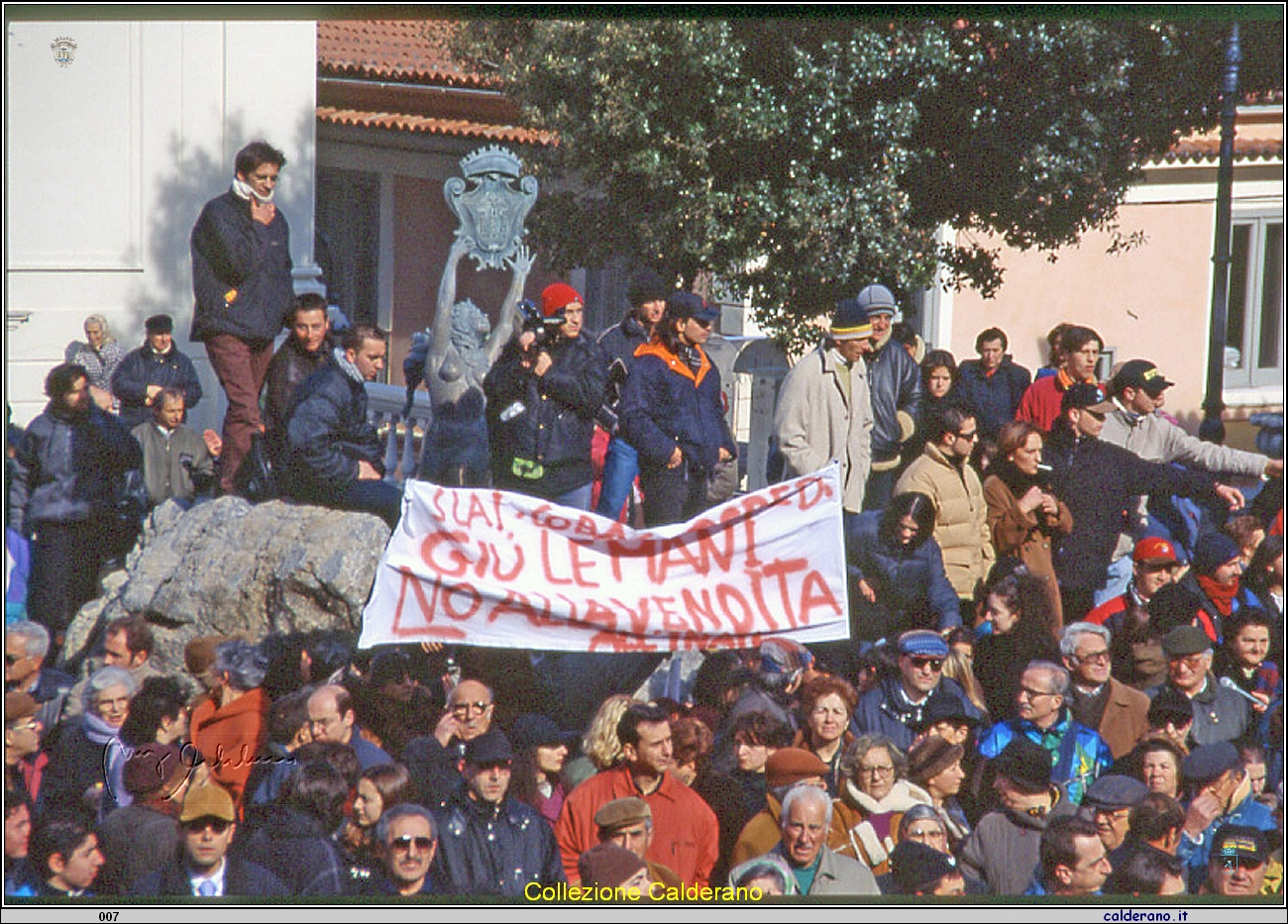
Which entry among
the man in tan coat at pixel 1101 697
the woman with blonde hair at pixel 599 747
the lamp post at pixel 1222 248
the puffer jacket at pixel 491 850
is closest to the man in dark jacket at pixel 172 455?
the woman with blonde hair at pixel 599 747

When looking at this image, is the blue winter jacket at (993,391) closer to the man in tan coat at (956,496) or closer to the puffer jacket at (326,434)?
the man in tan coat at (956,496)

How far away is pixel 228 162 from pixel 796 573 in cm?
443

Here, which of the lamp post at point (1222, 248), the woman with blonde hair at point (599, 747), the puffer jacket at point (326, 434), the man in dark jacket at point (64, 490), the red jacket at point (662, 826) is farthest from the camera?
the lamp post at point (1222, 248)

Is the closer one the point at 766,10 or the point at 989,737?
the point at 989,737

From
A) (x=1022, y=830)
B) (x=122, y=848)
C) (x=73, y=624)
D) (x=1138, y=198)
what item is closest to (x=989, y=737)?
(x=1022, y=830)

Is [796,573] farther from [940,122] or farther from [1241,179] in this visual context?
[1241,179]

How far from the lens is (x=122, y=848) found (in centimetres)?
638

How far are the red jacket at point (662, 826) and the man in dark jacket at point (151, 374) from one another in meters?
3.35

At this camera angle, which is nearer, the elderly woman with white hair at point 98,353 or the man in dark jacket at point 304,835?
the man in dark jacket at point 304,835

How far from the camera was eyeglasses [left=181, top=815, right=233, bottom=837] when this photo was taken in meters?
6.39

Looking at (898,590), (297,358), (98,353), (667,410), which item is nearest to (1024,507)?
(898,590)

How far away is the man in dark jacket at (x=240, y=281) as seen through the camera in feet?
28.8

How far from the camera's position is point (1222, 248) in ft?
38.1

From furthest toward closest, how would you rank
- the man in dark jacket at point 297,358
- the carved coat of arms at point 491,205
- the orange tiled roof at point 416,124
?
the orange tiled roof at point 416,124
the carved coat of arms at point 491,205
the man in dark jacket at point 297,358
